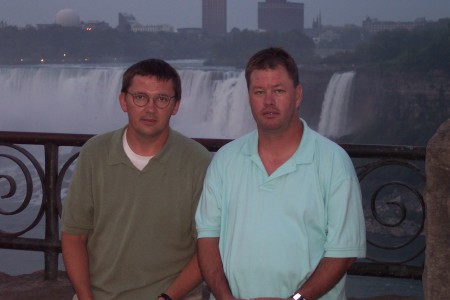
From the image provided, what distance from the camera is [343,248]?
2.15 metres

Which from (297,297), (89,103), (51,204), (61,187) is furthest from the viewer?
(89,103)

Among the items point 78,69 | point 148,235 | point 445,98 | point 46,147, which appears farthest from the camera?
point 78,69

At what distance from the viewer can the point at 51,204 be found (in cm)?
365

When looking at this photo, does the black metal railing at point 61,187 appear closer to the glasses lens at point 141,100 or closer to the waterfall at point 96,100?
the glasses lens at point 141,100

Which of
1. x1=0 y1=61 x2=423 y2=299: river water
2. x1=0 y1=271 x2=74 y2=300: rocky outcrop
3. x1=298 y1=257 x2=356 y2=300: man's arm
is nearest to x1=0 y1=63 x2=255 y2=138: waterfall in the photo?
x1=0 y1=61 x2=423 y2=299: river water

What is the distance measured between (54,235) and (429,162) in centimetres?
203

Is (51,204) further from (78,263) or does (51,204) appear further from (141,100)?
(141,100)

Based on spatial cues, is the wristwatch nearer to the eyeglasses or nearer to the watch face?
the watch face

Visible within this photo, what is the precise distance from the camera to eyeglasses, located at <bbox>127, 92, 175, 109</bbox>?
2.37 meters

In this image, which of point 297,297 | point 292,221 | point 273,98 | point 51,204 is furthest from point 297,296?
point 51,204

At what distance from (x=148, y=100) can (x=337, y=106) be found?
4010 centimetres

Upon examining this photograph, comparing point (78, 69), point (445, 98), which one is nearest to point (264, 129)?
point (445, 98)

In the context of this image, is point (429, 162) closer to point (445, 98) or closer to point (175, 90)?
point (175, 90)

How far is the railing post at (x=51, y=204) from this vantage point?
3.61 m
